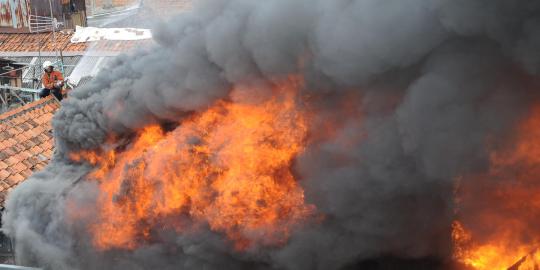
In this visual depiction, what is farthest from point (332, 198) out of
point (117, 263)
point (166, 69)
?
point (117, 263)

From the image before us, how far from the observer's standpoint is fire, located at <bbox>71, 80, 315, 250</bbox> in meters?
10.1

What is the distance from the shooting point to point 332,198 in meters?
9.45

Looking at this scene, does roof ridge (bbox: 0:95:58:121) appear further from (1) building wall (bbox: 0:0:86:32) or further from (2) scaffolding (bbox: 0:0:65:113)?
(1) building wall (bbox: 0:0:86:32)

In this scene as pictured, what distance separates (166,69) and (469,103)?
4986 millimetres

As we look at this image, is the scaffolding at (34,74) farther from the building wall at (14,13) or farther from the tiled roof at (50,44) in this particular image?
the building wall at (14,13)

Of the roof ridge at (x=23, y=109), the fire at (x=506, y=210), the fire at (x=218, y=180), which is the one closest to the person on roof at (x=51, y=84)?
the roof ridge at (x=23, y=109)

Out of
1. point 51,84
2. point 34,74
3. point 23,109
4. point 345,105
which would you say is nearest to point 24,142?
point 23,109

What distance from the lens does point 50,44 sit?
92.4ft

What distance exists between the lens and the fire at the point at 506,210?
849cm

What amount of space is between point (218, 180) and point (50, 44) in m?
19.9

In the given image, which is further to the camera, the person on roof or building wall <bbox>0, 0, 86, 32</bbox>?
building wall <bbox>0, 0, 86, 32</bbox>

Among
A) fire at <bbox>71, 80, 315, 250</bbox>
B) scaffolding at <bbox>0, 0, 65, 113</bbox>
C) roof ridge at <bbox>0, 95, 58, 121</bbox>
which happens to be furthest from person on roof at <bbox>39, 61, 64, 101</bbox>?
fire at <bbox>71, 80, 315, 250</bbox>

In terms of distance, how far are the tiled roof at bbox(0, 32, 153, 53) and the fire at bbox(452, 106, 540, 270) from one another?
656 inches

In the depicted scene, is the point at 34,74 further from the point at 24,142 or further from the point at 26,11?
the point at 24,142
